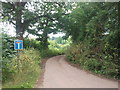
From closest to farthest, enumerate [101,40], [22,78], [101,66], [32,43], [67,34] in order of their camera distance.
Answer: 1. [22,78]
2. [101,66]
3. [101,40]
4. [67,34]
5. [32,43]

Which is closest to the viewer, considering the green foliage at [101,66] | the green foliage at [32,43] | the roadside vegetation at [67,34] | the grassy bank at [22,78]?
the grassy bank at [22,78]

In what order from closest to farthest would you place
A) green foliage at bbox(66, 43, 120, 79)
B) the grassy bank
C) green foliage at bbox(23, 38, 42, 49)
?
the grassy bank
green foliage at bbox(66, 43, 120, 79)
green foliage at bbox(23, 38, 42, 49)

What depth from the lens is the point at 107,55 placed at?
8000mm

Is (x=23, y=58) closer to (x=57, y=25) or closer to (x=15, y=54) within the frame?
(x=15, y=54)

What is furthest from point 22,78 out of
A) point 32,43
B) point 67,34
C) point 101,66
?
point 32,43

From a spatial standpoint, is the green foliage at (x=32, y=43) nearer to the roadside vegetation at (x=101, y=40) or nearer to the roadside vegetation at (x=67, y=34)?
Answer: the roadside vegetation at (x=67, y=34)

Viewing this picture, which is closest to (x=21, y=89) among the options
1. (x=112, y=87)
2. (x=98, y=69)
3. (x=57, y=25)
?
(x=112, y=87)

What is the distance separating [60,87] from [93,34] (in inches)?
216

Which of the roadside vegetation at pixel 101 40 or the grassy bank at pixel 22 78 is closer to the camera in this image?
the grassy bank at pixel 22 78

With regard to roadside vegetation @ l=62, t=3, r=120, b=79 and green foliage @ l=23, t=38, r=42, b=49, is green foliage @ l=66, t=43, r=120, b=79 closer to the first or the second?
roadside vegetation @ l=62, t=3, r=120, b=79

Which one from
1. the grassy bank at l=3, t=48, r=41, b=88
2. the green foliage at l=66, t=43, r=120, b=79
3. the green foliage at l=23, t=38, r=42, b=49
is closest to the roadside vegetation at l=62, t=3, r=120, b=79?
the green foliage at l=66, t=43, r=120, b=79

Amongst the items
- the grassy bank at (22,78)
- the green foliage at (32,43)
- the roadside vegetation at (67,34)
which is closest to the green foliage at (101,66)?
the roadside vegetation at (67,34)

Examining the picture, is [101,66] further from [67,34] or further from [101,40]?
[67,34]

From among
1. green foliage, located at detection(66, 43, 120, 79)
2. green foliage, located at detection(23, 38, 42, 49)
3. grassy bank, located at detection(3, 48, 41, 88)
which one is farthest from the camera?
green foliage, located at detection(23, 38, 42, 49)
